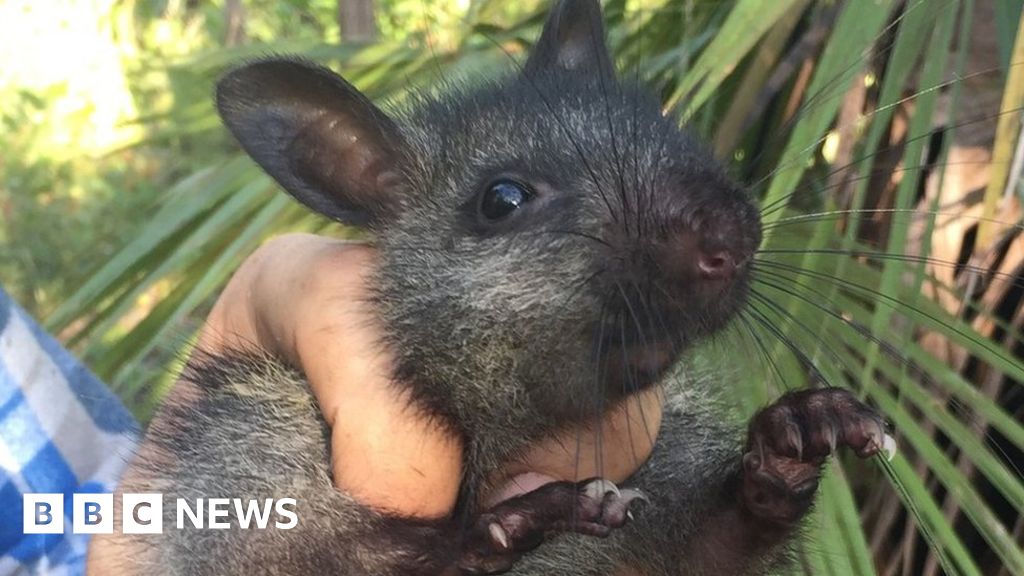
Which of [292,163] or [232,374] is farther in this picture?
[232,374]

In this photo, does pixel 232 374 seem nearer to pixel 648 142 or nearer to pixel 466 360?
pixel 466 360

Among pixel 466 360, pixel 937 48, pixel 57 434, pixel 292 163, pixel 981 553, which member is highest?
Answer: pixel 937 48

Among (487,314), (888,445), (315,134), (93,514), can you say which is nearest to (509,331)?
(487,314)

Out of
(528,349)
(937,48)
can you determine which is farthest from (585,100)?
(937,48)

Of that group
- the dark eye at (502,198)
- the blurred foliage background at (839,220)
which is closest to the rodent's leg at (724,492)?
the blurred foliage background at (839,220)

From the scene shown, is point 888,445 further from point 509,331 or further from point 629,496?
point 509,331

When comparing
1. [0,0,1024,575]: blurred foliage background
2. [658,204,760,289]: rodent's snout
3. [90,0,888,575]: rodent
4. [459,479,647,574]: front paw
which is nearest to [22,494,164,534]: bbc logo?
[90,0,888,575]: rodent

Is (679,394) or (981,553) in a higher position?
(679,394)
